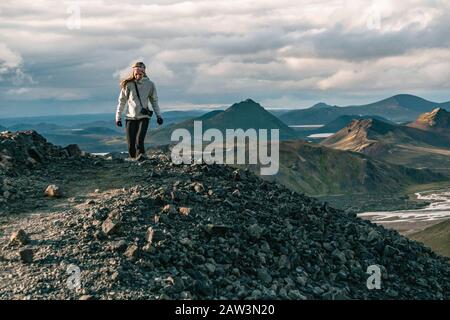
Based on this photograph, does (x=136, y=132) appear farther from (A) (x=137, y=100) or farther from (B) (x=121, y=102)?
(A) (x=137, y=100)

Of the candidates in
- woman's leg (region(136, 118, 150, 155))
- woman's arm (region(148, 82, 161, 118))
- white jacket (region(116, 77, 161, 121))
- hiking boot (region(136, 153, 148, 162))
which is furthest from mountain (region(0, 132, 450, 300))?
woman's arm (region(148, 82, 161, 118))

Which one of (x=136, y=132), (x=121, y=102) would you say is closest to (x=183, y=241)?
(x=136, y=132)

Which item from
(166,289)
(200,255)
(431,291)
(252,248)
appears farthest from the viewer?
(431,291)

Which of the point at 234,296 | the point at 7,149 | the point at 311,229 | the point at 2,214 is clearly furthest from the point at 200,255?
the point at 7,149

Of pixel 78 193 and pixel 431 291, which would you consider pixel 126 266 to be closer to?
pixel 78 193

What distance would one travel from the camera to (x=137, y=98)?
27.8m

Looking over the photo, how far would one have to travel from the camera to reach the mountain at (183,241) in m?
17.7

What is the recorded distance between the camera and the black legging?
28.4 metres

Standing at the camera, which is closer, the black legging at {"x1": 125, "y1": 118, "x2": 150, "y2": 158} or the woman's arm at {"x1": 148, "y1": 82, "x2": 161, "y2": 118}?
the woman's arm at {"x1": 148, "y1": 82, "x2": 161, "y2": 118}

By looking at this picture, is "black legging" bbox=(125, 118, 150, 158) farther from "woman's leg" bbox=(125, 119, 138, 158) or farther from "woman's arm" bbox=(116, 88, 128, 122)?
"woman's arm" bbox=(116, 88, 128, 122)

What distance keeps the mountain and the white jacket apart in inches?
91.5

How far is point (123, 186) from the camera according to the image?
25.4m

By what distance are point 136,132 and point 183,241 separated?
33.5 ft

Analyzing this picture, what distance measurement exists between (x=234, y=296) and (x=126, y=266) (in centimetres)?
310
